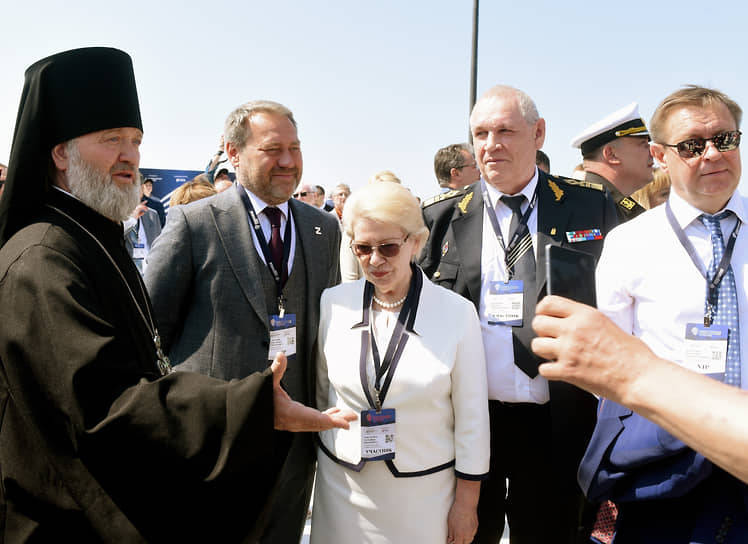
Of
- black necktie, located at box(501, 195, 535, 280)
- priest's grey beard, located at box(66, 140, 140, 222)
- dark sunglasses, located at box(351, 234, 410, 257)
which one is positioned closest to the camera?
priest's grey beard, located at box(66, 140, 140, 222)

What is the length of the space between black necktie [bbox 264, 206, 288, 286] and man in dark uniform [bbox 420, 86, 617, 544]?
87cm

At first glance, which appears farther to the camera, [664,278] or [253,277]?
[253,277]

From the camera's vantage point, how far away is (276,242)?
9.68 feet

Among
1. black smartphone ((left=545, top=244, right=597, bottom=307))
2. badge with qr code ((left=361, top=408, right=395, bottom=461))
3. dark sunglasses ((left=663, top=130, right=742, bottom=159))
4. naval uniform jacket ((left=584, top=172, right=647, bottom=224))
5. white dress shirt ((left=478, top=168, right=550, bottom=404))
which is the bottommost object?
badge with qr code ((left=361, top=408, right=395, bottom=461))

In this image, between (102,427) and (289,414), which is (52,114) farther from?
Result: (289,414)

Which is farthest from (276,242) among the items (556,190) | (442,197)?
(556,190)

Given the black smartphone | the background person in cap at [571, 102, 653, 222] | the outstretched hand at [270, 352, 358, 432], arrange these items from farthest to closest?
the background person in cap at [571, 102, 653, 222], the outstretched hand at [270, 352, 358, 432], the black smartphone

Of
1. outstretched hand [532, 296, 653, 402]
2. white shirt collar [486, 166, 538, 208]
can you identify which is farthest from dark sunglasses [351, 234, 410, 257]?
outstretched hand [532, 296, 653, 402]

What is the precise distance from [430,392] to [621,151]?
2.69 metres

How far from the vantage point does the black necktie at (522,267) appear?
266cm

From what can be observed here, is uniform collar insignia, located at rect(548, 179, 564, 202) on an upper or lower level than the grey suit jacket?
upper

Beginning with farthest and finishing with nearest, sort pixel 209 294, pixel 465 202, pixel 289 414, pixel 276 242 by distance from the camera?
pixel 465 202 → pixel 276 242 → pixel 209 294 → pixel 289 414

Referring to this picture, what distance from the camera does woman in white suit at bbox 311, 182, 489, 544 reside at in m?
2.36

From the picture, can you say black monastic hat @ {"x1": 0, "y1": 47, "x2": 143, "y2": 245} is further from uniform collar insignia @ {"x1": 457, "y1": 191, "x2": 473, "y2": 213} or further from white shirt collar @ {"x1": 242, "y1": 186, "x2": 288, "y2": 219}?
uniform collar insignia @ {"x1": 457, "y1": 191, "x2": 473, "y2": 213}
